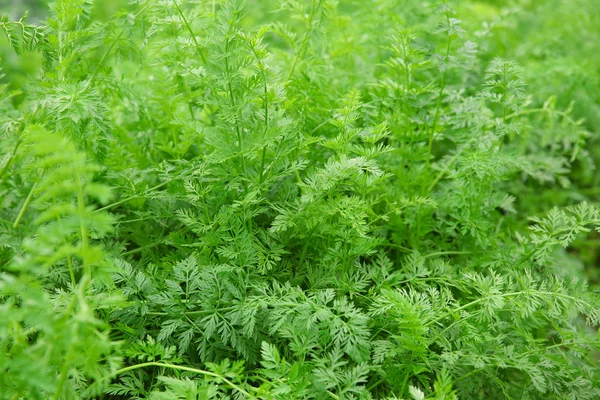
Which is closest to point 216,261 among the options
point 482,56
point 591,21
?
point 482,56

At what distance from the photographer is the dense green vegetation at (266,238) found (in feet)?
4.63

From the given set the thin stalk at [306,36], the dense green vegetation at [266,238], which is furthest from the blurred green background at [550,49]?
the dense green vegetation at [266,238]

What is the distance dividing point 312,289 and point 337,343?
22 centimetres

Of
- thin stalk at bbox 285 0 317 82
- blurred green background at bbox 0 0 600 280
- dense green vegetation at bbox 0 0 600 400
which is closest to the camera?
dense green vegetation at bbox 0 0 600 400

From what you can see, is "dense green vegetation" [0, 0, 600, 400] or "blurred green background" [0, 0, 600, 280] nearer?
"dense green vegetation" [0, 0, 600, 400]

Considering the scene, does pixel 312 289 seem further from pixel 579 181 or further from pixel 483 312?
pixel 579 181

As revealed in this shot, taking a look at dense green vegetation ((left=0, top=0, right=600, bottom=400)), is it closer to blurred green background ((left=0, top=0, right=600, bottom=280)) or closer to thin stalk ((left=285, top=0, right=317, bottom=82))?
thin stalk ((left=285, top=0, right=317, bottom=82))

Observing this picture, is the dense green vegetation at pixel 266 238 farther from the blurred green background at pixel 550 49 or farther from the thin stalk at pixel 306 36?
the blurred green background at pixel 550 49

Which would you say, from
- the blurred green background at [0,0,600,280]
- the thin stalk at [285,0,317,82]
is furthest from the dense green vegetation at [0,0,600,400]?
the blurred green background at [0,0,600,280]

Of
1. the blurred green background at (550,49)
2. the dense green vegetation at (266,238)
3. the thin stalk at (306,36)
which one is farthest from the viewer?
the blurred green background at (550,49)

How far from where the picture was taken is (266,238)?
5.38ft

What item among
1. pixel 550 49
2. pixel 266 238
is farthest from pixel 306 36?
pixel 550 49

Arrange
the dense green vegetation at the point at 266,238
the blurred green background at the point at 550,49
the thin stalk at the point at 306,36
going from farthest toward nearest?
1. the blurred green background at the point at 550,49
2. the thin stalk at the point at 306,36
3. the dense green vegetation at the point at 266,238

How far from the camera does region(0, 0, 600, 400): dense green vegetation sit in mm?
1412
